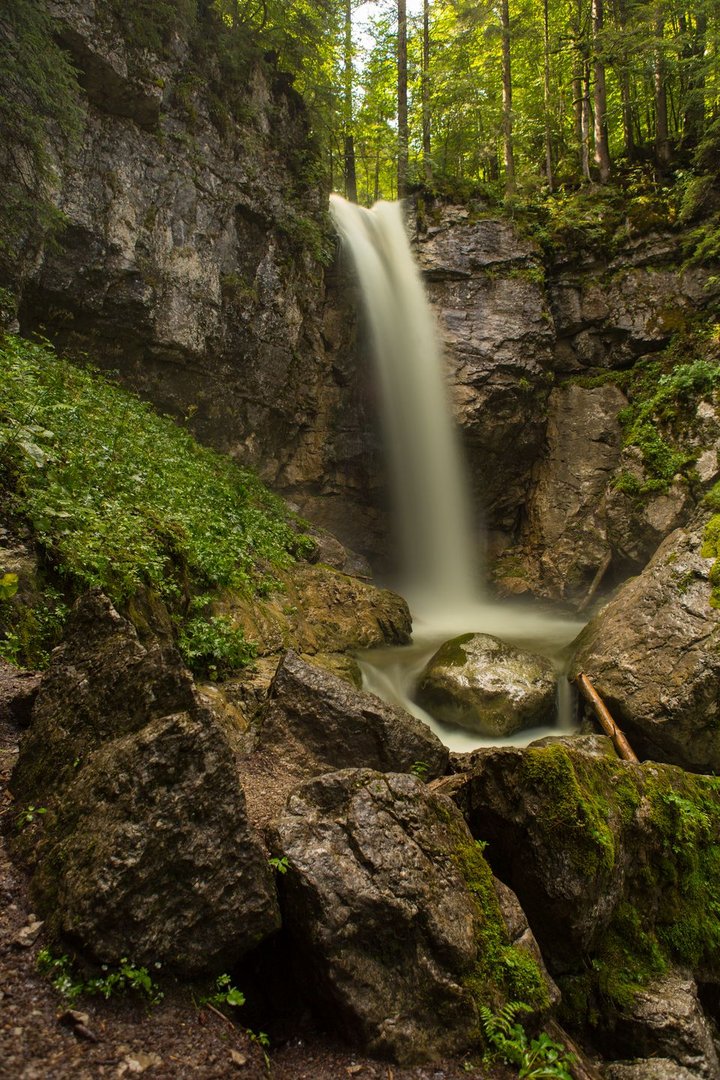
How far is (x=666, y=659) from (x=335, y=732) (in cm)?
531

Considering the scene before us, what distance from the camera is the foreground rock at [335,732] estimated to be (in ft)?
16.0

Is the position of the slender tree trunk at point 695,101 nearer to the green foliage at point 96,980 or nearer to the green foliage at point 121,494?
the green foliage at point 121,494

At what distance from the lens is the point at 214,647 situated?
5914 millimetres

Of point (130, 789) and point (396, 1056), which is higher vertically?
point (130, 789)

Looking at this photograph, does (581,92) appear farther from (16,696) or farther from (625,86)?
(16,696)

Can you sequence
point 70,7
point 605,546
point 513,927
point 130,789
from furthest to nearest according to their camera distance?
1. point 605,546
2. point 70,7
3. point 513,927
4. point 130,789

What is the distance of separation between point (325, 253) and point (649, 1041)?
575 inches

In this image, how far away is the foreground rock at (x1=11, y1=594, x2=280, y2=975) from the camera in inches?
88.8

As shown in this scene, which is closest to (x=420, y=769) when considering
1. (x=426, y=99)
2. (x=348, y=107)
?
(x=348, y=107)

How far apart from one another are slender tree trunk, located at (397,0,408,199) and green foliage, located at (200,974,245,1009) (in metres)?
17.8

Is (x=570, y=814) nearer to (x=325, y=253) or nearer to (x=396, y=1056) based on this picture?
(x=396, y=1056)

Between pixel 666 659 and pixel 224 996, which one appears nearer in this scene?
pixel 224 996

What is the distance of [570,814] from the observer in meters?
3.89

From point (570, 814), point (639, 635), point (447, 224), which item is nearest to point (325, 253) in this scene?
point (447, 224)
